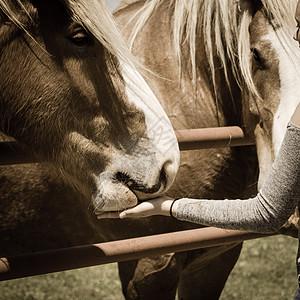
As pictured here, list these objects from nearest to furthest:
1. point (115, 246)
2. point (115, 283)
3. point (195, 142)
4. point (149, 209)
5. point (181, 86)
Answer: point (149, 209) < point (115, 246) < point (195, 142) < point (181, 86) < point (115, 283)

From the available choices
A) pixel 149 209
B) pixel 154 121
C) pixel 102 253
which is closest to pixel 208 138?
pixel 154 121

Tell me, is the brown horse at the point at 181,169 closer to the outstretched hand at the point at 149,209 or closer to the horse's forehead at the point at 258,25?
the horse's forehead at the point at 258,25

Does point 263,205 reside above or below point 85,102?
below

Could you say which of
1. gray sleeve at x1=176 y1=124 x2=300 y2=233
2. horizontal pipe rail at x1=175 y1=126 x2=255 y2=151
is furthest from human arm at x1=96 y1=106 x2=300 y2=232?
horizontal pipe rail at x1=175 y1=126 x2=255 y2=151

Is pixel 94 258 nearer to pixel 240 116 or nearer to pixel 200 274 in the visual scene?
pixel 240 116

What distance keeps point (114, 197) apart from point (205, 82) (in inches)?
34.5

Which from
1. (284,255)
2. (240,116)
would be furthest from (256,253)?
(240,116)

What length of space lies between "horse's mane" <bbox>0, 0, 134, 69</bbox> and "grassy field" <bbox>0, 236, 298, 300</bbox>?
219 centimetres

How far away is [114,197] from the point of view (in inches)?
56.2

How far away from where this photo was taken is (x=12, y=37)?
1.40 metres

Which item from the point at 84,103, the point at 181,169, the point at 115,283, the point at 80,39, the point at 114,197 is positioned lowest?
the point at 115,283

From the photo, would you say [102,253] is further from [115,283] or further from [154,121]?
[115,283]

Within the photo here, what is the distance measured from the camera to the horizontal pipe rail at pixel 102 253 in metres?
1.36

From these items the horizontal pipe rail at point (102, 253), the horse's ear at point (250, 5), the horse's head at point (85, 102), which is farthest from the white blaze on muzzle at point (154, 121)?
the horse's ear at point (250, 5)
